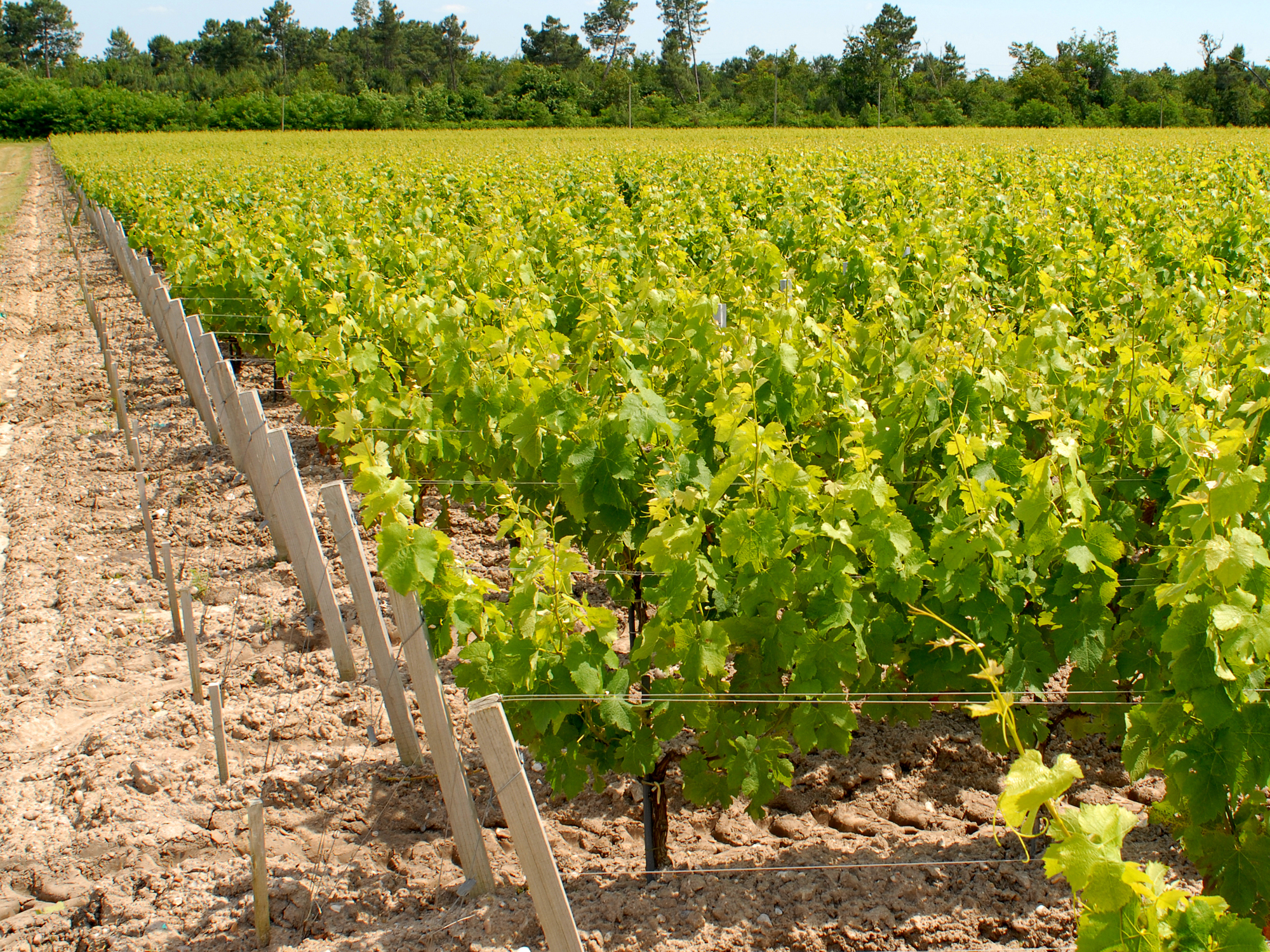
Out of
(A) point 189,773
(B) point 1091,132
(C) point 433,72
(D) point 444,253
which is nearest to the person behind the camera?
(A) point 189,773

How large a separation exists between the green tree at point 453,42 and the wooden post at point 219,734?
361 ft

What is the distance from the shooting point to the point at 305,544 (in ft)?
13.3

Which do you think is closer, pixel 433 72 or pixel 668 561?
pixel 668 561

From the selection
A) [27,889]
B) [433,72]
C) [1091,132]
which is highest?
[433,72]

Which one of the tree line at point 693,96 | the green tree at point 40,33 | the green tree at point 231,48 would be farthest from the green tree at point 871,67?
the green tree at point 40,33

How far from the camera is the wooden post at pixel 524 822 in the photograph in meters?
2.13

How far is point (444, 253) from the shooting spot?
7367mm

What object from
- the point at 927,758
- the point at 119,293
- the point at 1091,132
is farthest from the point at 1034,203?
the point at 1091,132

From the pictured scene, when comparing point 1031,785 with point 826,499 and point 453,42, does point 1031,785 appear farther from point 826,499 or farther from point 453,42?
point 453,42

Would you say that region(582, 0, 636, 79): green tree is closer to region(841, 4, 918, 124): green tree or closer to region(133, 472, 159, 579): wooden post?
region(841, 4, 918, 124): green tree

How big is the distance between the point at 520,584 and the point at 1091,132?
42.7m

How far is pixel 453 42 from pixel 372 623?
368 ft

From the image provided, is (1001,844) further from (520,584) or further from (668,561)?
(520,584)

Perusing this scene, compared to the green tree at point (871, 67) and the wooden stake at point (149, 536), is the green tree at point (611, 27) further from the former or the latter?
the wooden stake at point (149, 536)
